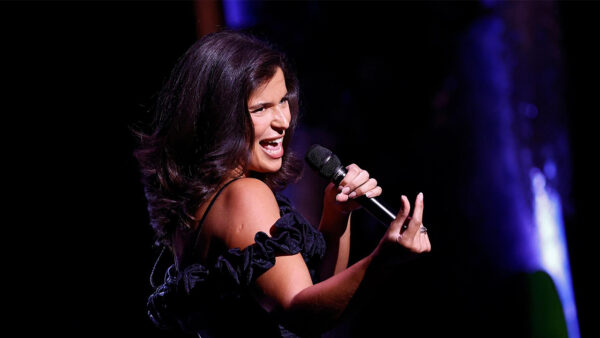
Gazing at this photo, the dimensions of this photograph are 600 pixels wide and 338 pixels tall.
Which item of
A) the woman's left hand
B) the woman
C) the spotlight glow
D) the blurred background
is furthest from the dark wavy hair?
the spotlight glow

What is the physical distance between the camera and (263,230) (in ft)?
3.51

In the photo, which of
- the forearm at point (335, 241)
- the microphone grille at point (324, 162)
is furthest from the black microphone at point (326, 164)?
the forearm at point (335, 241)

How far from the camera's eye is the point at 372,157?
2730 millimetres

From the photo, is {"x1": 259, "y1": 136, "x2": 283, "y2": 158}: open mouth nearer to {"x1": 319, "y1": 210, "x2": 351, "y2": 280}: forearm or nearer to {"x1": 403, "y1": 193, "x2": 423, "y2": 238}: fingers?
{"x1": 319, "y1": 210, "x2": 351, "y2": 280}: forearm

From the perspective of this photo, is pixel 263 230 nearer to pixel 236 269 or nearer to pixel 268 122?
pixel 236 269

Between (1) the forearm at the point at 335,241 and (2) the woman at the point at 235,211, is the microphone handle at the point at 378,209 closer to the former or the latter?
(2) the woman at the point at 235,211

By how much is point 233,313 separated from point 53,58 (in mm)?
1620

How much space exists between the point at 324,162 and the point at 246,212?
12.1 inches

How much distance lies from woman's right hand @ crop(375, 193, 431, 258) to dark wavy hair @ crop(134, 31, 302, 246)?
0.49m

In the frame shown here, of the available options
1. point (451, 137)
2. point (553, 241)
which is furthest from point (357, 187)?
point (553, 241)

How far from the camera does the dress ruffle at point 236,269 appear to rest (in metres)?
1.03

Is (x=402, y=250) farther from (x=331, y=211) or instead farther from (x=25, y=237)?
(x=25, y=237)

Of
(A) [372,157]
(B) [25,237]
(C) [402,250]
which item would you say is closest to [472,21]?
(A) [372,157]

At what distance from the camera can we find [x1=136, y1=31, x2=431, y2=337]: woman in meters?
0.99
